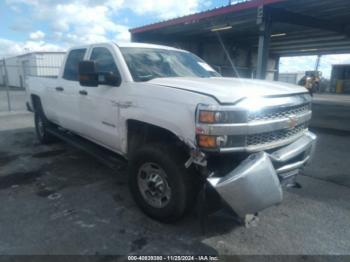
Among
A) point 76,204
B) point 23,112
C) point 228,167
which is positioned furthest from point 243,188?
point 23,112

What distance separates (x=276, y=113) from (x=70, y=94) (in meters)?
3.38

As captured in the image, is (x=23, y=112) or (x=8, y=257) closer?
(x=8, y=257)

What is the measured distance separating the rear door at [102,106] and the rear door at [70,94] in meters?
0.26

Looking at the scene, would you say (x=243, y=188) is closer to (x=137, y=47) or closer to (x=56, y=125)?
(x=137, y=47)

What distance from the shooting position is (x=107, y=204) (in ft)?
12.6

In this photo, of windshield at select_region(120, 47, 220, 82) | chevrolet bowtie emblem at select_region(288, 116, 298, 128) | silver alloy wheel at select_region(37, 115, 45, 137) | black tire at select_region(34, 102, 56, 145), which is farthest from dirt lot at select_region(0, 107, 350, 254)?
windshield at select_region(120, 47, 220, 82)

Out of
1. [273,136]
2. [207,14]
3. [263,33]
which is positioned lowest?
[273,136]

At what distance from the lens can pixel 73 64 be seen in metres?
5.20

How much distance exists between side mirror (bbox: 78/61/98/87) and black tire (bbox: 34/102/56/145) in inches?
121

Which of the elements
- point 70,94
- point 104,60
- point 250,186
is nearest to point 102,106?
point 104,60

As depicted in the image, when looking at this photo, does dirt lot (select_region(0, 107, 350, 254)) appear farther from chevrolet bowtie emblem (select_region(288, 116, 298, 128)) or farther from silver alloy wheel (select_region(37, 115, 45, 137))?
silver alloy wheel (select_region(37, 115, 45, 137))

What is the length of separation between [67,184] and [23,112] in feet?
31.0

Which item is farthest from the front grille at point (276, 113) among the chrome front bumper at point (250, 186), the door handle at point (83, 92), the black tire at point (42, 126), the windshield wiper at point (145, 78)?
the black tire at point (42, 126)

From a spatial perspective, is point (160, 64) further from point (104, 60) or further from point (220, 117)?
point (220, 117)
